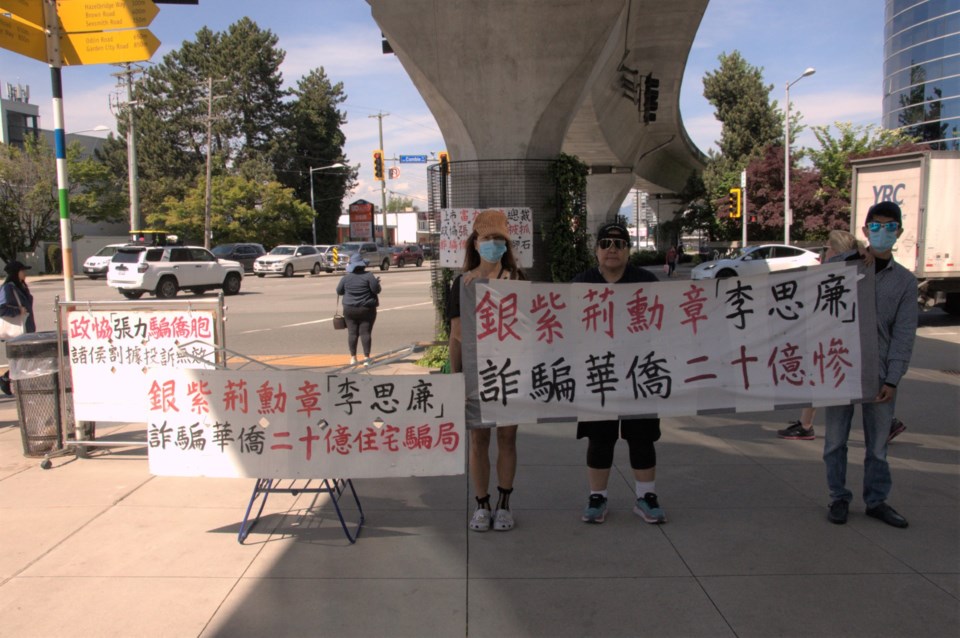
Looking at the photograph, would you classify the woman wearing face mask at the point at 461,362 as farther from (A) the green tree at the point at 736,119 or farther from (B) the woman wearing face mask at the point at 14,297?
(A) the green tree at the point at 736,119

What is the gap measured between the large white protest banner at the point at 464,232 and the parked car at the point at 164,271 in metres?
16.0

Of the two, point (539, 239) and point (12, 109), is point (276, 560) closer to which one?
point (539, 239)

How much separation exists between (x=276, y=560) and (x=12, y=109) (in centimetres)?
8912

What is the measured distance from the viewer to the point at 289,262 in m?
36.8

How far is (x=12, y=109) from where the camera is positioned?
7475cm

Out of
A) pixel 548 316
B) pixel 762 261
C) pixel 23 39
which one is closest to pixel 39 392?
pixel 23 39

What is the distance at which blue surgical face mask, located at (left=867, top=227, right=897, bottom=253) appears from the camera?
4.45m

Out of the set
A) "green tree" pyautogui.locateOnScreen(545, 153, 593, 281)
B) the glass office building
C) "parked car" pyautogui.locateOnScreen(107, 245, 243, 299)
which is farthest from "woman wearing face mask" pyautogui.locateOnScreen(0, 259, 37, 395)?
the glass office building

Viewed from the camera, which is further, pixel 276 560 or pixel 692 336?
pixel 692 336

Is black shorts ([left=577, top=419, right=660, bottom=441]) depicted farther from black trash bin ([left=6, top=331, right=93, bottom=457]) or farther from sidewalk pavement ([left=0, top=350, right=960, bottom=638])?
black trash bin ([left=6, top=331, right=93, bottom=457])

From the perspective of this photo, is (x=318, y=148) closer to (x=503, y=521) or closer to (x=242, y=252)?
(x=242, y=252)

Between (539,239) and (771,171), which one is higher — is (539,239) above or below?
below

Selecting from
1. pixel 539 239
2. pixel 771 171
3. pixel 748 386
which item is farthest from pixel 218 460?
pixel 771 171

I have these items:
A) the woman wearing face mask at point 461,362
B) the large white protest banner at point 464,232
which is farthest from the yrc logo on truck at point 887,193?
the woman wearing face mask at point 461,362
